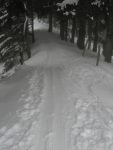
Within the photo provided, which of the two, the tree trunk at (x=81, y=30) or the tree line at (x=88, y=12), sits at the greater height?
the tree line at (x=88, y=12)

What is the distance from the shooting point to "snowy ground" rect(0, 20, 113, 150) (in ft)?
22.4

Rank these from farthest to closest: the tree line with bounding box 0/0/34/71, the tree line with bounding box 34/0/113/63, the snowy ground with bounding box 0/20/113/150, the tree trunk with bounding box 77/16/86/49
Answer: the tree trunk with bounding box 77/16/86/49 < the tree line with bounding box 34/0/113/63 < the tree line with bounding box 0/0/34/71 < the snowy ground with bounding box 0/20/113/150

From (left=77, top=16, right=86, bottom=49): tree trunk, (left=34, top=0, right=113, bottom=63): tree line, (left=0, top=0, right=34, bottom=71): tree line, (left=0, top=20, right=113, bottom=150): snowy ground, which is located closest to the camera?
(left=0, top=20, right=113, bottom=150): snowy ground

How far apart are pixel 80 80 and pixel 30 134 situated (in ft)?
18.2

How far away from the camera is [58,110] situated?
8.79 m

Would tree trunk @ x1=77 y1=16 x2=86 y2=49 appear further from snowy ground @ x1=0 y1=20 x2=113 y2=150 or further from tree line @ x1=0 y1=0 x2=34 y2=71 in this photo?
snowy ground @ x1=0 y1=20 x2=113 y2=150

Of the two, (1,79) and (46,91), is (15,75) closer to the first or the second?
(1,79)

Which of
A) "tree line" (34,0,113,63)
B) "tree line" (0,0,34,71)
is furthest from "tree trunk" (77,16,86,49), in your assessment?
"tree line" (0,0,34,71)

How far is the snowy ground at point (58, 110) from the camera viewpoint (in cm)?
682

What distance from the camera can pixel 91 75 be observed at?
13133mm

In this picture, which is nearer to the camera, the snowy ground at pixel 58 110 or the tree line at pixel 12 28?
the snowy ground at pixel 58 110

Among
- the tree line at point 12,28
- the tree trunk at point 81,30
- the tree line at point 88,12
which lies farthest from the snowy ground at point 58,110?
the tree trunk at point 81,30

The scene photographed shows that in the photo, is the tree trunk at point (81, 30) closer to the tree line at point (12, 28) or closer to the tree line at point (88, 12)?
the tree line at point (88, 12)

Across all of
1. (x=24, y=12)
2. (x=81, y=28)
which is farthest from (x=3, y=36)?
(x=81, y=28)
